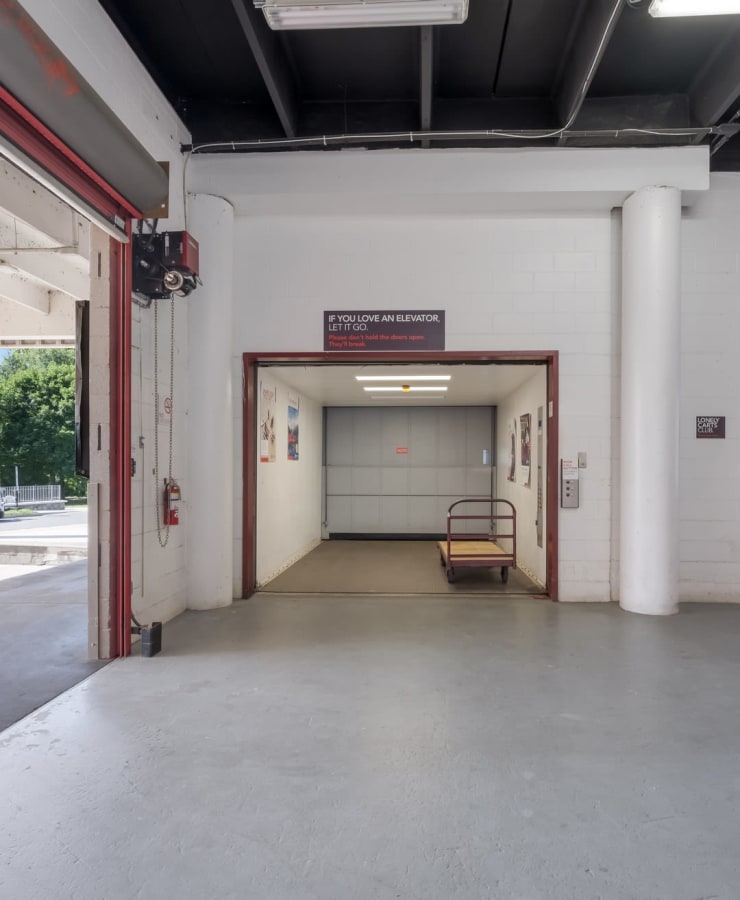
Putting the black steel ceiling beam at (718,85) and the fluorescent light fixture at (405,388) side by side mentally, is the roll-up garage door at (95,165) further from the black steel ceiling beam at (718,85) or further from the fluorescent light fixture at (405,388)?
the fluorescent light fixture at (405,388)

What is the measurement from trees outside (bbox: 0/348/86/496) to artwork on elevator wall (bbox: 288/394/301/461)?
2733 cm

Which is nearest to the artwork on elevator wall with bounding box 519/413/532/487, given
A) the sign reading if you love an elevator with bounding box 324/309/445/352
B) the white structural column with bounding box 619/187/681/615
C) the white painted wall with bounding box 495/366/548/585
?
the white painted wall with bounding box 495/366/548/585

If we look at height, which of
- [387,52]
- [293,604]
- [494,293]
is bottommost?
[293,604]

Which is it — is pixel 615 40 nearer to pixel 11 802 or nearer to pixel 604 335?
pixel 604 335

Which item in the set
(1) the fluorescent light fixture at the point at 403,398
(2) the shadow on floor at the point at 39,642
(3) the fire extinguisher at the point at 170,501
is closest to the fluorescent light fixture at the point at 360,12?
(3) the fire extinguisher at the point at 170,501

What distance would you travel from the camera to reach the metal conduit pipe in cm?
246

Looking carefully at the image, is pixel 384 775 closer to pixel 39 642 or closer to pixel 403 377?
pixel 39 642

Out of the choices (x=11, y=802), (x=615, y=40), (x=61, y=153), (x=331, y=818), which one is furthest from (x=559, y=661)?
(x=615, y=40)

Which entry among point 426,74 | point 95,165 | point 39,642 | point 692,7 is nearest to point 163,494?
point 39,642

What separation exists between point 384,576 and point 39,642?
12.3 ft

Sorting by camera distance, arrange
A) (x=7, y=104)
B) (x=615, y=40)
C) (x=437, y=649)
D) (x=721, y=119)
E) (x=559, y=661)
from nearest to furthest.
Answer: (x=7, y=104), (x=559, y=661), (x=437, y=649), (x=615, y=40), (x=721, y=119)

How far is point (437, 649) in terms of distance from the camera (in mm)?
4109

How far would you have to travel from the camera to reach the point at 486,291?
5.50 metres

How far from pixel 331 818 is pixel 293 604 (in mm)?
3324
